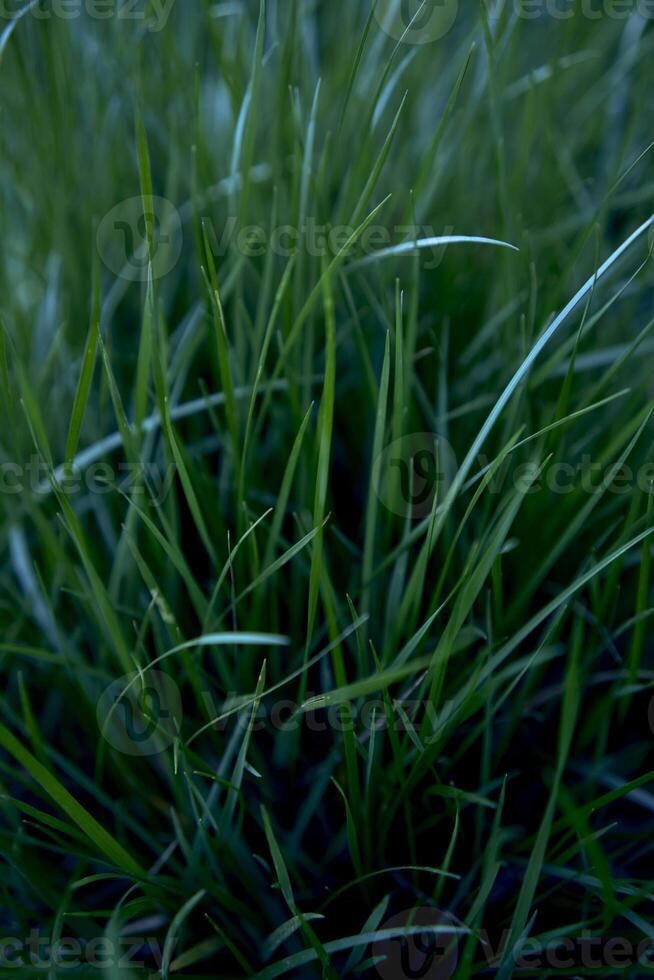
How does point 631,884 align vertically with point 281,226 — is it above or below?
below

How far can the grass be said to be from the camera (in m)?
0.46

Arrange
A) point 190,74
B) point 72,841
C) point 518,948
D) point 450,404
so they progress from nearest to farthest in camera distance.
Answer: point 518,948 → point 72,841 → point 450,404 → point 190,74

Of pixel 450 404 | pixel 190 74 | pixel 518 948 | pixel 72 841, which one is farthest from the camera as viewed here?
pixel 190 74

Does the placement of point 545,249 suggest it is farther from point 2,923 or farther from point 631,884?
point 2,923

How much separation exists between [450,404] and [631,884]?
1.17 feet

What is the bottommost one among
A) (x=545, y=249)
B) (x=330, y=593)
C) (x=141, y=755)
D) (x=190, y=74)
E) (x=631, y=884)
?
(x=631, y=884)

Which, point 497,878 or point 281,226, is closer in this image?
point 497,878

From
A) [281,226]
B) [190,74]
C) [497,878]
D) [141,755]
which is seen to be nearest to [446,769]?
[497,878]

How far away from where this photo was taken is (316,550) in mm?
442

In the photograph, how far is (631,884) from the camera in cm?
53

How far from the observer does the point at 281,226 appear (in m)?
0.67

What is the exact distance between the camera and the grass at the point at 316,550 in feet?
1.52

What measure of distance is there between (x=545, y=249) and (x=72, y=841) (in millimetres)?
609

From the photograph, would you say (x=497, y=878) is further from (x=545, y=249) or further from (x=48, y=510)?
(x=545, y=249)
